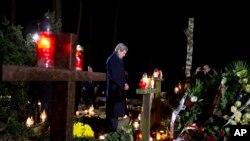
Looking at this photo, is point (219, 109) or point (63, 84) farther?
point (219, 109)

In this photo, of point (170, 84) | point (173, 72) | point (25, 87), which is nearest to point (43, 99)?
point (25, 87)

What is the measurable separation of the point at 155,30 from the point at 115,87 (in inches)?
921

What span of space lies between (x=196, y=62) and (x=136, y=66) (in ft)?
17.0

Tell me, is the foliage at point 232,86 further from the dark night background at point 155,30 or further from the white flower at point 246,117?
the dark night background at point 155,30

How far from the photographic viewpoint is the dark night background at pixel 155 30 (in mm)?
28078

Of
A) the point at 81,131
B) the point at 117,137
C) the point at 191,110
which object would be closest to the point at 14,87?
the point at 81,131

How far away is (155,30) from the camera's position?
31406mm

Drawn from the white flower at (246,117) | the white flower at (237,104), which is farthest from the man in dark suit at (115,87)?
the white flower at (246,117)

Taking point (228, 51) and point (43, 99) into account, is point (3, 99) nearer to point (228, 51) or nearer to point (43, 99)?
point (43, 99)

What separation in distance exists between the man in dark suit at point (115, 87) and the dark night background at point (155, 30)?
17.9 meters

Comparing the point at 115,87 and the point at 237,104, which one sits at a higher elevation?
the point at 115,87

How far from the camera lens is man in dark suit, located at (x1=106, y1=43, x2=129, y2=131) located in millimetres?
8328

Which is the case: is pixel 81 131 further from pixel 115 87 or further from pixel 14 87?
pixel 14 87

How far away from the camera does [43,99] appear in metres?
8.50
